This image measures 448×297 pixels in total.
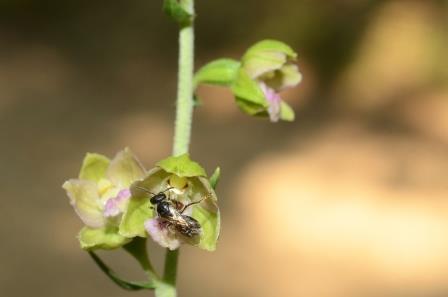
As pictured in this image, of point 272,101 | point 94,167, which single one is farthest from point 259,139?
point 94,167

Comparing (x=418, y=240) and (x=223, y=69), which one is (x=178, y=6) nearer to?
(x=223, y=69)

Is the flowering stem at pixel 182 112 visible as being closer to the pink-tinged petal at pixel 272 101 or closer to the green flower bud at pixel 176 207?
the green flower bud at pixel 176 207

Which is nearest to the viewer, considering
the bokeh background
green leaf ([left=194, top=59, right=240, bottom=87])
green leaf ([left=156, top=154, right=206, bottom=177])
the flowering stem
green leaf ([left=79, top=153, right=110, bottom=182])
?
green leaf ([left=156, top=154, right=206, bottom=177])

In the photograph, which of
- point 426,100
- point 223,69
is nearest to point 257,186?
point 426,100

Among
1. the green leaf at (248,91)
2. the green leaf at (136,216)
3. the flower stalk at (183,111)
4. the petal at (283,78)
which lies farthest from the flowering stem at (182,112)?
the petal at (283,78)

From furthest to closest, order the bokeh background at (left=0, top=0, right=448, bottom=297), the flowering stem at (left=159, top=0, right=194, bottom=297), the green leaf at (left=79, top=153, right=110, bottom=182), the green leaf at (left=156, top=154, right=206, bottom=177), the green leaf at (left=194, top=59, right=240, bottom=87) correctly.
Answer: the bokeh background at (left=0, top=0, right=448, bottom=297), the green leaf at (left=194, top=59, right=240, bottom=87), the green leaf at (left=79, top=153, right=110, bottom=182), the flowering stem at (left=159, top=0, right=194, bottom=297), the green leaf at (left=156, top=154, right=206, bottom=177)

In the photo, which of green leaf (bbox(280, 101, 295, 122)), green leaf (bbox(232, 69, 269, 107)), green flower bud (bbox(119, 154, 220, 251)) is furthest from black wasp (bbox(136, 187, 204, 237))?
green leaf (bbox(280, 101, 295, 122))

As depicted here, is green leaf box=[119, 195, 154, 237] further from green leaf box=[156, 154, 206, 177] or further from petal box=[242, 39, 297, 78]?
petal box=[242, 39, 297, 78]
